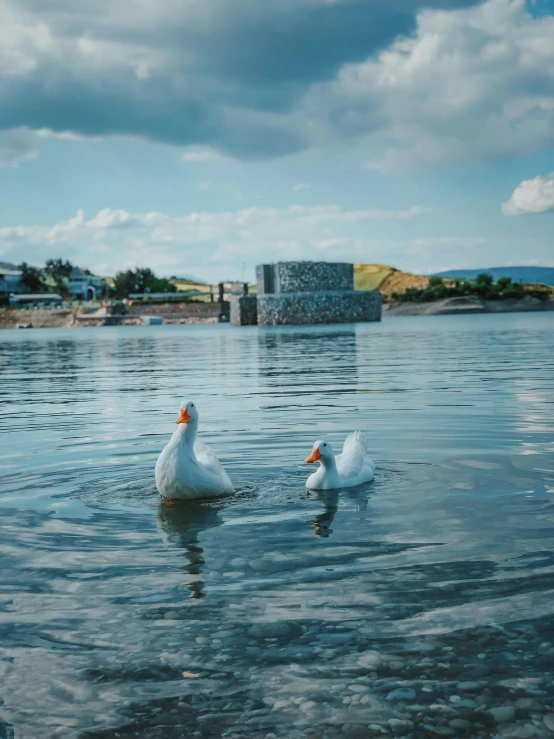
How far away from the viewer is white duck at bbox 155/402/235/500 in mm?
8203

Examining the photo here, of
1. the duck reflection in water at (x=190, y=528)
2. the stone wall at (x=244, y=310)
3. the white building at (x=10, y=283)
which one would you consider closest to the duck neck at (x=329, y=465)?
the duck reflection in water at (x=190, y=528)

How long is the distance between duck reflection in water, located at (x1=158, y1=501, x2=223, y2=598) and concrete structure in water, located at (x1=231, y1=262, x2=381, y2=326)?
119 meters

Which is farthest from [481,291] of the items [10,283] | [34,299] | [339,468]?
[339,468]

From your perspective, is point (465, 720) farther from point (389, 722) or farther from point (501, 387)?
point (501, 387)

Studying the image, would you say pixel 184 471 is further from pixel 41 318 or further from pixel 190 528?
pixel 41 318

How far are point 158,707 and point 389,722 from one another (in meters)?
1.09

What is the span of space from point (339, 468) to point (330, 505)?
94 centimetres

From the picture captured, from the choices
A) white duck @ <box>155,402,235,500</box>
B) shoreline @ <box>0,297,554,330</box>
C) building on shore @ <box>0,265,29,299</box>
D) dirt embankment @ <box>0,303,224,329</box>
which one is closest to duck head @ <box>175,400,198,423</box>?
white duck @ <box>155,402,235,500</box>

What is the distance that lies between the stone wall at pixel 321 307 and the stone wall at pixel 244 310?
5492mm

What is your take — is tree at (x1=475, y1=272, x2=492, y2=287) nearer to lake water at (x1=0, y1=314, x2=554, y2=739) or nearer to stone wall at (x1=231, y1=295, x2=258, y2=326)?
stone wall at (x1=231, y1=295, x2=258, y2=326)

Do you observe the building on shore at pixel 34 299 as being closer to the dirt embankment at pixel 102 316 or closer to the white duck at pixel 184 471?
the dirt embankment at pixel 102 316

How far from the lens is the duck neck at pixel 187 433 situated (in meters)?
8.22

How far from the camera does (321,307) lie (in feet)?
416

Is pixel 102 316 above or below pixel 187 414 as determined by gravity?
above
